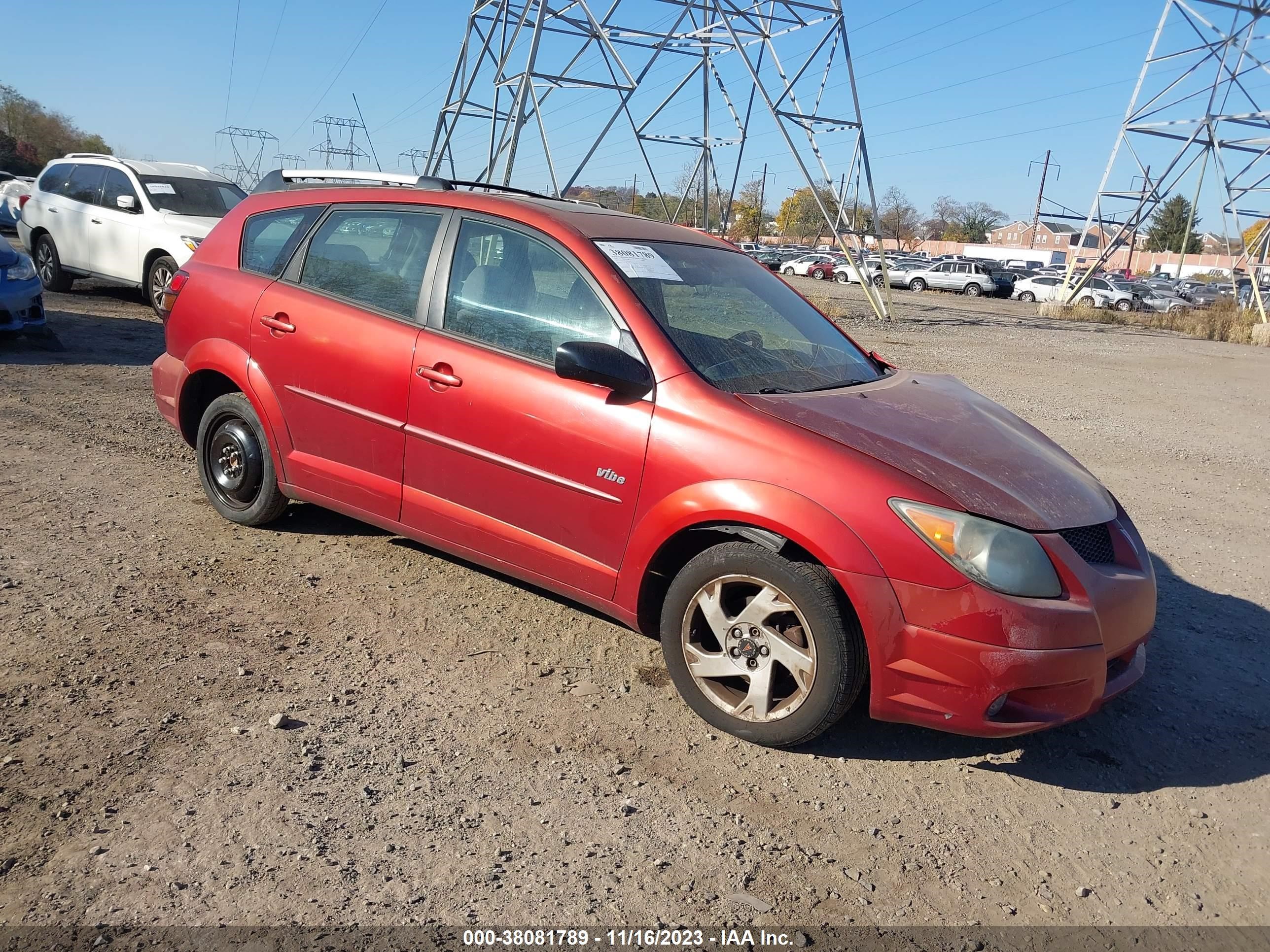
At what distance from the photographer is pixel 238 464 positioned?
16.0 feet

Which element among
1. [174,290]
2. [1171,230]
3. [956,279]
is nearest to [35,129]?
[956,279]

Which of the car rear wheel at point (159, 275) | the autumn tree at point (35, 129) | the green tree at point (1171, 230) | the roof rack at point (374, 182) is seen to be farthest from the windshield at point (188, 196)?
the green tree at point (1171, 230)

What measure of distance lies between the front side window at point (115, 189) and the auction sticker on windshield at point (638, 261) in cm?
995

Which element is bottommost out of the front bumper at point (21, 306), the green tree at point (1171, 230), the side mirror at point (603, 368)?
the front bumper at point (21, 306)

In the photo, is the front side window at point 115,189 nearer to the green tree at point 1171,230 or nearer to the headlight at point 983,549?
the headlight at point 983,549

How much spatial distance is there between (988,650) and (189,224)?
11026mm

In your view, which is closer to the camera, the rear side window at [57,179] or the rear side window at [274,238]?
the rear side window at [274,238]

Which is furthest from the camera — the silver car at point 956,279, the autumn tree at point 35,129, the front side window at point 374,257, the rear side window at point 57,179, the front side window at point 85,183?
the autumn tree at point 35,129

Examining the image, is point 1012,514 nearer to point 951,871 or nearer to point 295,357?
point 951,871

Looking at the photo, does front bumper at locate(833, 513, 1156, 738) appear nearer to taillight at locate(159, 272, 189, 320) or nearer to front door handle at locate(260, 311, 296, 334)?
front door handle at locate(260, 311, 296, 334)

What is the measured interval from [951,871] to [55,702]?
2.90 m

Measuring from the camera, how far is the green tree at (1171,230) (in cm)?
10138

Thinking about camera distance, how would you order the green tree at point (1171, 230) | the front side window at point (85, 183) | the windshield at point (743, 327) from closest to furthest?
the windshield at point (743, 327)
the front side window at point (85, 183)
the green tree at point (1171, 230)

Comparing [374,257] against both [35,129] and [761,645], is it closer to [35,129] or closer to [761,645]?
[761,645]
